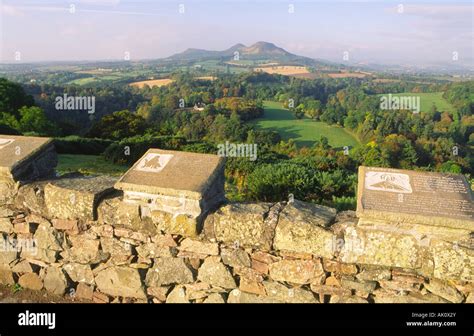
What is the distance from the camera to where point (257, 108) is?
51.7 m

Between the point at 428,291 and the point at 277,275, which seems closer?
the point at 428,291

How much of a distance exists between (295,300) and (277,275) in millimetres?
265

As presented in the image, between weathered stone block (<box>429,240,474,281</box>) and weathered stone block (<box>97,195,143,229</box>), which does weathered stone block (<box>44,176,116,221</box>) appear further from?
weathered stone block (<box>429,240,474,281</box>)

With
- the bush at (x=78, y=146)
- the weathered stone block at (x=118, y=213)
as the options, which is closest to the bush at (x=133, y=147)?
the bush at (x=78, y=146)

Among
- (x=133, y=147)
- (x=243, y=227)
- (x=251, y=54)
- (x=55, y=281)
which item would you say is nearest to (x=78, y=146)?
(x=133, y=147)

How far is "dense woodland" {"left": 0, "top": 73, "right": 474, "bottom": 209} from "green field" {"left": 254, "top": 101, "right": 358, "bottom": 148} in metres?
1.38

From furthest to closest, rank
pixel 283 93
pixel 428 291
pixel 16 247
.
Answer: pixel 283 93 → pixel 16 247 → pixel 428 291

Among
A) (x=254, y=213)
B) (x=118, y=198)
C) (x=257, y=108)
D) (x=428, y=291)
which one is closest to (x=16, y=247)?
(x=118, y=198)

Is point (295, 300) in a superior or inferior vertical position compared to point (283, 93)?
inferior

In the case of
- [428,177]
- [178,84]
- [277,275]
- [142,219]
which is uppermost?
[178,84]

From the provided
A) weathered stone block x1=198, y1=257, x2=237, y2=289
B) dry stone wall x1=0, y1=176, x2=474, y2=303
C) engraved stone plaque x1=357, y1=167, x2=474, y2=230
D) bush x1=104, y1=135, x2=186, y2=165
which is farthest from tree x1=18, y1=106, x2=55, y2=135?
engraved stone plaque x1=357, y1=167, x2=474, y2=230

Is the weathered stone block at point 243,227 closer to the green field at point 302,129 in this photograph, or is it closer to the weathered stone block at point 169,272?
the weathered stone block at point 169,272

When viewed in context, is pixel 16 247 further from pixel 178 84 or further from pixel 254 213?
pixel 178 84

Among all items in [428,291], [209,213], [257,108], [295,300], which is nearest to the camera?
[428,291]
